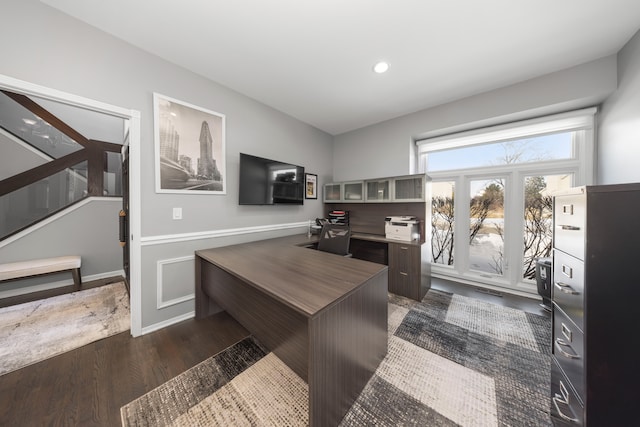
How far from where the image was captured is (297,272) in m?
1.52

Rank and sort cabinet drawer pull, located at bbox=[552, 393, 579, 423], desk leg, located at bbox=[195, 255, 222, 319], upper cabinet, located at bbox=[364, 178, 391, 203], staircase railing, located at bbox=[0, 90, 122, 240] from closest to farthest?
1. cabinet drawer pull, located at bbox=[552, 393, 579, 423]
2. desk leg, located at bbox=[195, 255, 222, 319]
3. staircase railing, located at bbox=[0, 90, 122, 240]
4. upper cabinet, located at bbox=[364, 178, 391, 203]

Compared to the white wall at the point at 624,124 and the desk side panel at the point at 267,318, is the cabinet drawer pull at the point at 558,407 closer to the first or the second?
the desk side panel at the point at 267,318

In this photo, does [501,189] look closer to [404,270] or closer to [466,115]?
[466,115]

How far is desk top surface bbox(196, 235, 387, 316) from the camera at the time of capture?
1.12 metres

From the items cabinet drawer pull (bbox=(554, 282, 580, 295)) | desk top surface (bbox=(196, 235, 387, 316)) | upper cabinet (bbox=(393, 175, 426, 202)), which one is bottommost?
desk top surface (bbox=(196, 235, 387, 316))

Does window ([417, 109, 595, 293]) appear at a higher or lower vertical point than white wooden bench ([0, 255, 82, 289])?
higher

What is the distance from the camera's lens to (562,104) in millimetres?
2213

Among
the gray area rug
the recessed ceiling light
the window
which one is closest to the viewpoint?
the gray area rug

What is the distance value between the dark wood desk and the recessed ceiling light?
2081 millimetres

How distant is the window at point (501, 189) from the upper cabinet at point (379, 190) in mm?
638

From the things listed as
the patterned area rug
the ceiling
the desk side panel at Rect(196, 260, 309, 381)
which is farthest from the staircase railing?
the patterned area rug

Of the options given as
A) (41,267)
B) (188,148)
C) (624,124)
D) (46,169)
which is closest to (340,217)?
(188,148)

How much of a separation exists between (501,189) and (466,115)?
3.85 ft

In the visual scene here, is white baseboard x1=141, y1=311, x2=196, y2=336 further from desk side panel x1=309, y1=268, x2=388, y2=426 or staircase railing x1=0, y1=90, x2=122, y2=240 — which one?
staircase railing x1=0, y1=90, x2=122, y2=240
